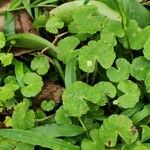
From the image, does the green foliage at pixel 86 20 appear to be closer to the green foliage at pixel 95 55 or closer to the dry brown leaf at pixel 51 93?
the green foliage at pixel 95 55

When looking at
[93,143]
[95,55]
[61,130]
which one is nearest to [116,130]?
[93,143]

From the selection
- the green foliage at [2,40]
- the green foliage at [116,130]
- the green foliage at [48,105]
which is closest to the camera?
the green foliage at [116,130]

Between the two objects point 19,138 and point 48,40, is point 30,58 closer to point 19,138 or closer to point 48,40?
point 48,40

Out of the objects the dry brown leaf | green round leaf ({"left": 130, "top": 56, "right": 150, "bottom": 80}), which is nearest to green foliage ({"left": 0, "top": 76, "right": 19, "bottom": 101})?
the dry brown leaf

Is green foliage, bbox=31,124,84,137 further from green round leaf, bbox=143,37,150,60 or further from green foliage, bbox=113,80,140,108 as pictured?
green round leaf, bbox=143,37,150,60

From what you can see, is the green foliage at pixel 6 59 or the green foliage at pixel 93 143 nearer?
the green foliage at pixel 93 143

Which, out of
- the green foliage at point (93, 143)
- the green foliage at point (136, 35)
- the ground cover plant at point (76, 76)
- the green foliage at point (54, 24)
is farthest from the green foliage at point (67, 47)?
the green foliage at point (93, 143)

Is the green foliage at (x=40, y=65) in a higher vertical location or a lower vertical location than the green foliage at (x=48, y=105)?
higher
